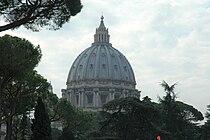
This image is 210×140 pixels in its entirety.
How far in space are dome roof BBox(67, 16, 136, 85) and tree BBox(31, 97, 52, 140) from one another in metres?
88.0

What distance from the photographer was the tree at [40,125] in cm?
2469

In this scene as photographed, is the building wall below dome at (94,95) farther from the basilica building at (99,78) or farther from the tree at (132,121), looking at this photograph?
the tree at (132,121)

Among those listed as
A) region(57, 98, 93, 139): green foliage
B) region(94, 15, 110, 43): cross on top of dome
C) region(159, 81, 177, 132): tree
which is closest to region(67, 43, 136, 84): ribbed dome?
region(94, 15, 110, 43): cross on top of dome

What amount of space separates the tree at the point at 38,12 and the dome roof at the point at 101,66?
9422cm

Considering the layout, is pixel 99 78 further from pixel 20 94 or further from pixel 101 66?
pixel 20 94

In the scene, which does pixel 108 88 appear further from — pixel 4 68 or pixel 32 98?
pixel 4 68

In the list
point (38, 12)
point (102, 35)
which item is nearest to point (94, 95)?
point (102, 35)

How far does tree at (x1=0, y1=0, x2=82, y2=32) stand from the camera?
1792cm

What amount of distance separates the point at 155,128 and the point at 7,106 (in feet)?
33.2

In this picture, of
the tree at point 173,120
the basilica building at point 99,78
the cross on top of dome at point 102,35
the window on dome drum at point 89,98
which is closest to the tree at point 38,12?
the tree at point 173,120

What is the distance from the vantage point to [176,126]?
34.7 meters

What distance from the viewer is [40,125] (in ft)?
81.4

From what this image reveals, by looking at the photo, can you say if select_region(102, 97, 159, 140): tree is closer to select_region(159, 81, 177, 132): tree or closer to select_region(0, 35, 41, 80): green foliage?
select_region(159, 81, 177, 132): tree

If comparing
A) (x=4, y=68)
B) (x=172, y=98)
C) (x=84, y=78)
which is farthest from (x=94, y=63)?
(x=4, y=68)
